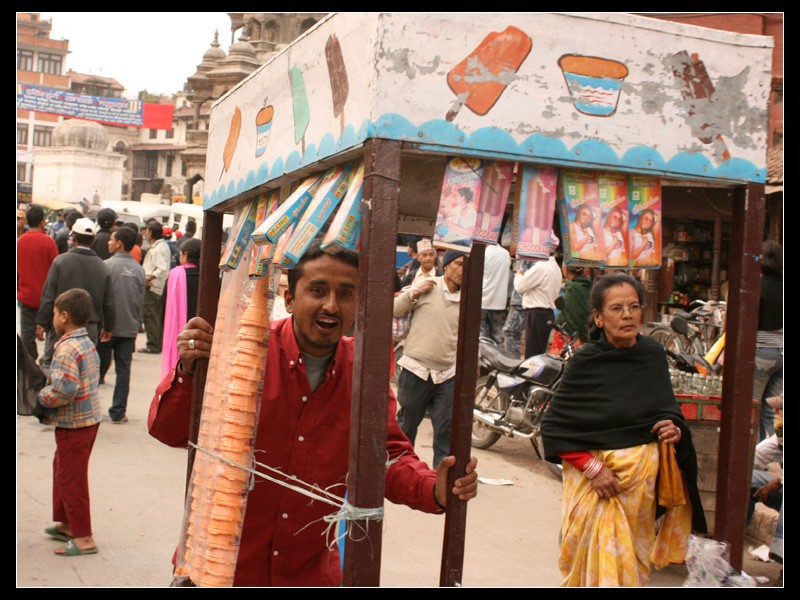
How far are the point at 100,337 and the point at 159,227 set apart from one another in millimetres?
4607

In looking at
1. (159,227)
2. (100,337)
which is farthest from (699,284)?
(100,337)

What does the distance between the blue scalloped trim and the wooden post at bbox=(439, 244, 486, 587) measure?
2.46ft

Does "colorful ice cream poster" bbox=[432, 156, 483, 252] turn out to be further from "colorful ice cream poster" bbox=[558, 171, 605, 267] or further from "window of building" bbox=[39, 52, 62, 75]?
"window of building" bbox=[39, 52, 62, 75]

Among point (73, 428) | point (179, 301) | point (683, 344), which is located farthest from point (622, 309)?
point (683, 344)

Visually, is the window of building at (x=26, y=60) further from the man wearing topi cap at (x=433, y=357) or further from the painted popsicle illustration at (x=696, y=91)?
the painted popsicle illustration at (x=696, y=91)

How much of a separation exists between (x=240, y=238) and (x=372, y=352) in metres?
1.24

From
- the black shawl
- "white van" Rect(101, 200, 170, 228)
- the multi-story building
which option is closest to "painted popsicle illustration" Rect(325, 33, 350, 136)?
the black shawl

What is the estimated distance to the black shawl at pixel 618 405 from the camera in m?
4.01

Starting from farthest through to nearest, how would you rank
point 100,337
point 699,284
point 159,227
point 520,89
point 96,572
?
1. point 699,284
2. point 159,227
3. point 100,337
4. point 96,572
5. point 520,89

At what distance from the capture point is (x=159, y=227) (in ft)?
40.8

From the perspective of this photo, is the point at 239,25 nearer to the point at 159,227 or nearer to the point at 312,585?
the point at 159,227

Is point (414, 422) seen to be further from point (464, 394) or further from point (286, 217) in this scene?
point (286, 217)

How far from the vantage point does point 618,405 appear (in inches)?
159

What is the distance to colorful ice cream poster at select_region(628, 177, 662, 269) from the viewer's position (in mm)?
2619
